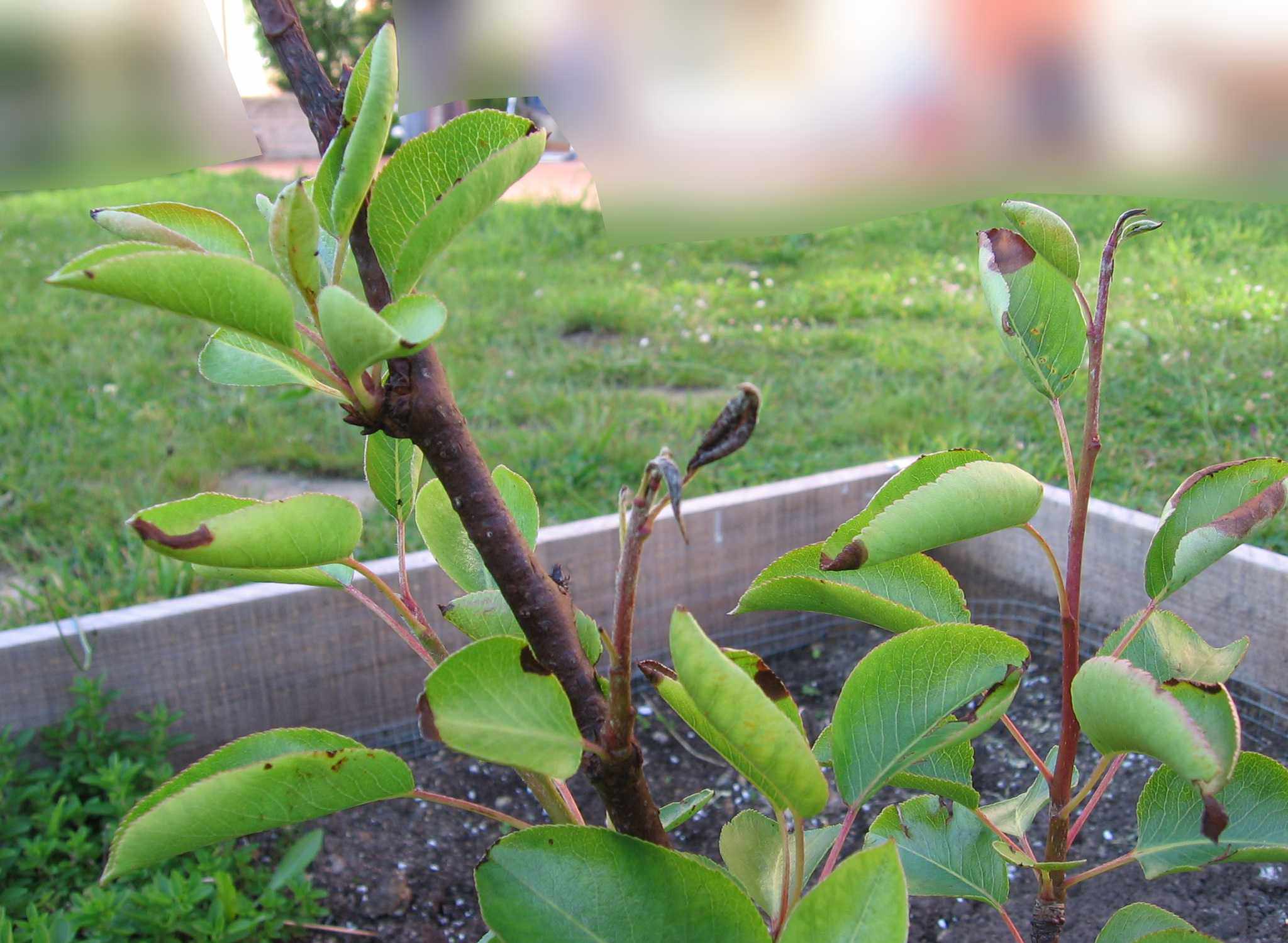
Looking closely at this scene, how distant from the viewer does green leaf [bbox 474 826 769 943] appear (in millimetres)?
512

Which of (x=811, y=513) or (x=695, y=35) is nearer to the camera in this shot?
(x=695, y=35)

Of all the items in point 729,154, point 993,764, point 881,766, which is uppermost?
point 729,154

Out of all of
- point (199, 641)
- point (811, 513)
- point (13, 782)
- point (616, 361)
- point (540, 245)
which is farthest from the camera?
point (540, 245)

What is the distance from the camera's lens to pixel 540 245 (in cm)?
470

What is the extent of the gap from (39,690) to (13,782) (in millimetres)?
123

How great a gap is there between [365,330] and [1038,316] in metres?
0.43

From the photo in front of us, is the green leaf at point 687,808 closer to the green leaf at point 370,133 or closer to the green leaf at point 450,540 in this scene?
the green leaf at point 450,540

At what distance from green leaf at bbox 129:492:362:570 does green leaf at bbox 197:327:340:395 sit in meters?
0.08

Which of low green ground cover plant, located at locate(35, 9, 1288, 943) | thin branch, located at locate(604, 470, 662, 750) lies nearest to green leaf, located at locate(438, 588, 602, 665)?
low green ground cover plant, located at locate(35, 9, 1288, 943)

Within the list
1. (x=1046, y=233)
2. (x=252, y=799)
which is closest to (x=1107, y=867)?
(x=1046, y=233)

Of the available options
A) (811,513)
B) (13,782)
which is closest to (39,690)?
(13,782)

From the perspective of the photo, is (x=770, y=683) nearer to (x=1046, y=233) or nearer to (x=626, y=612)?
(x=626, y=612)

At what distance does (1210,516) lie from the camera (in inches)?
24.8

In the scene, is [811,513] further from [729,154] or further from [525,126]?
[525,126]
